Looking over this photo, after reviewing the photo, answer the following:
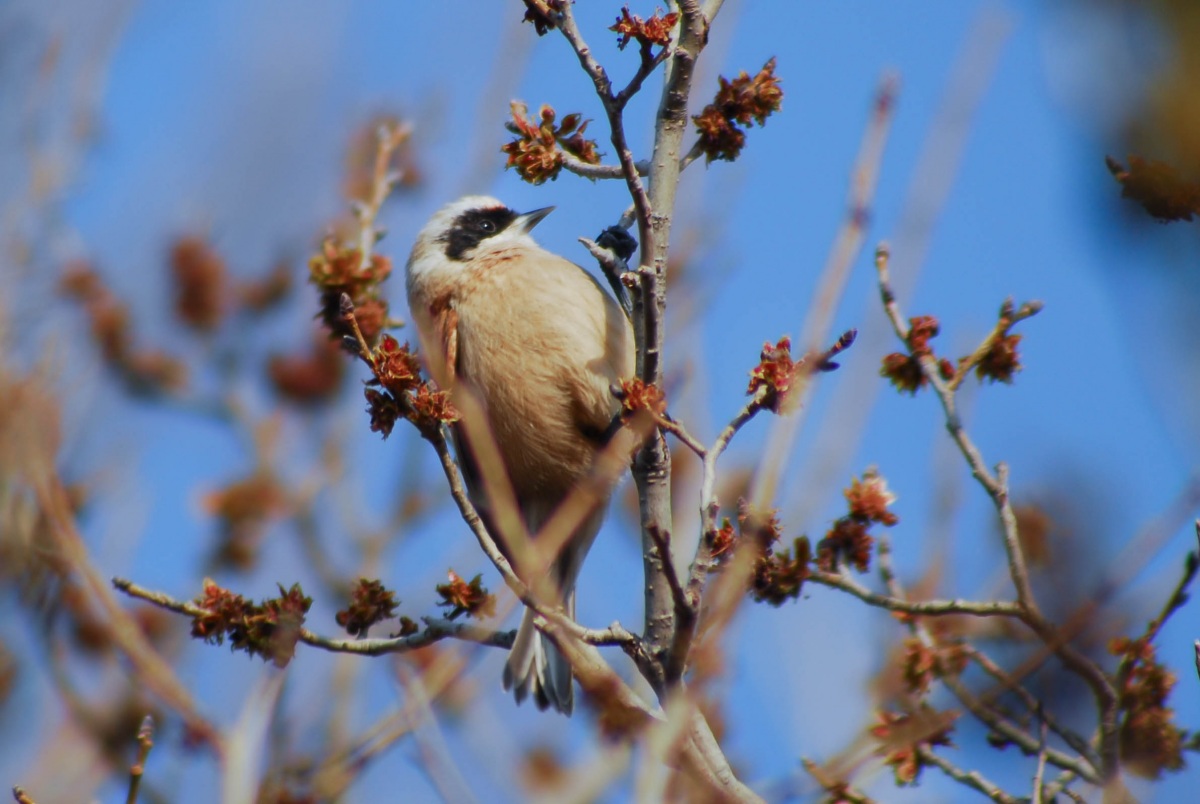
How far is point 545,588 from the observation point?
3.38 meters

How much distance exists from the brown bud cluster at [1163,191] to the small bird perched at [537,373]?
2401mm

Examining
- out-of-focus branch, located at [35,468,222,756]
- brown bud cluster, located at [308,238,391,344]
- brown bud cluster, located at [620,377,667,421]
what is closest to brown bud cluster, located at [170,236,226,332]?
brown bud cluster, located at [308,238,391,344]

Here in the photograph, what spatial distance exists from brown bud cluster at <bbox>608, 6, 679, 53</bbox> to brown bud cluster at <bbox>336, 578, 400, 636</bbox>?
176cm

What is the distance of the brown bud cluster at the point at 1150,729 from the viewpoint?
3.55 m

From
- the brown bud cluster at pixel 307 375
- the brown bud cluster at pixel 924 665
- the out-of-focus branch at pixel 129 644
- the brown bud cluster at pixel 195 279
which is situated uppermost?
the brown bud cluster at pixel 195 279

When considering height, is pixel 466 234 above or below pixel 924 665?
above

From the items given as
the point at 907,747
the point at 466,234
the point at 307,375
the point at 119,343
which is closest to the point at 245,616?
the point at 907,747

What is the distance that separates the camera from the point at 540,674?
508 cm

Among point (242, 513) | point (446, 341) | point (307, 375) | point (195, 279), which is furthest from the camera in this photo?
point (307, 375)

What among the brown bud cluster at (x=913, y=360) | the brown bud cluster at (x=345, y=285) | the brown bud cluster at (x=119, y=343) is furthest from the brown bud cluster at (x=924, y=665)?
the brown bud cluster at (x=119, y=343)

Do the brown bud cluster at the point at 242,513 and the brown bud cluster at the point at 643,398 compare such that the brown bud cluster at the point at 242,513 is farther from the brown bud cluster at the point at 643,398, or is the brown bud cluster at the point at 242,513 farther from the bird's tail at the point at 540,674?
the brown bud cluster at the point at 643,398

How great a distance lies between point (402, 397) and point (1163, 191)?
1.99 metres

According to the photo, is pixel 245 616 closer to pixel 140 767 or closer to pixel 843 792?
pixel 140 767

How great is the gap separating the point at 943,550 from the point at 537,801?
9.18 feet
